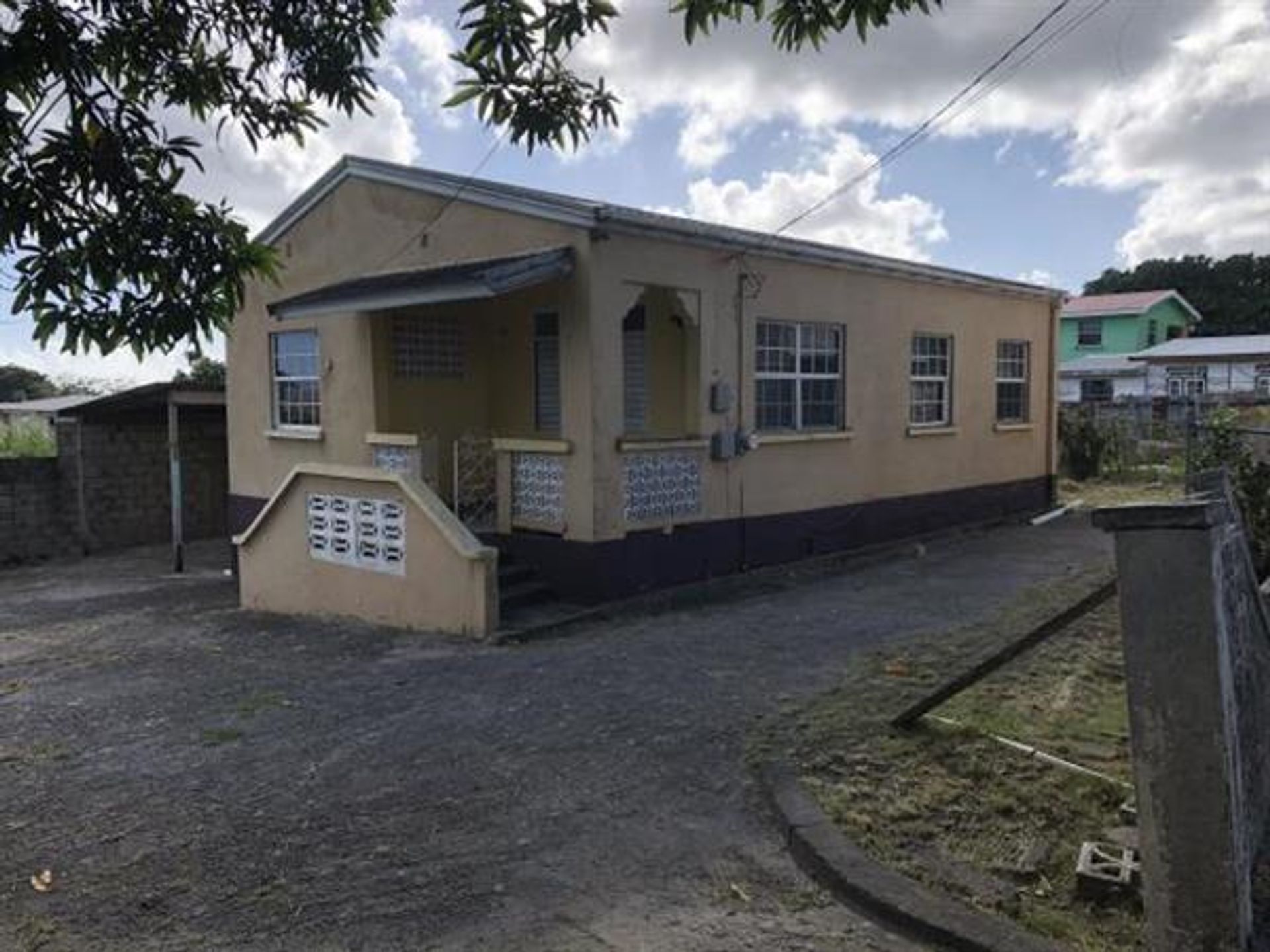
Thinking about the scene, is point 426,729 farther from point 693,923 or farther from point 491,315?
point 491,315

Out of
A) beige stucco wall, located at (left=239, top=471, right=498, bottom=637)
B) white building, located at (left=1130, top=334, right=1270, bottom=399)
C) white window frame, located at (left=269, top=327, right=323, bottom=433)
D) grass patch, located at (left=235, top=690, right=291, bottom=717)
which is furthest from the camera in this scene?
white building, located at (left=1130, top=334, right=1270, bottom=399)

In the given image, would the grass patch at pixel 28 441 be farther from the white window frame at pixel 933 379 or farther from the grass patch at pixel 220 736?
the white window frame at pixel 933 379

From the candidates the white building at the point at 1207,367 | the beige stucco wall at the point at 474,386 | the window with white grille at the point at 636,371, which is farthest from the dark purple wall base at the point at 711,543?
the white building at the point at 1207,367

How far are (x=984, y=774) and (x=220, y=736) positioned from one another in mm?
4698

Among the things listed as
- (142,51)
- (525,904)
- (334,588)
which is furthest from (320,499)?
(525,904)

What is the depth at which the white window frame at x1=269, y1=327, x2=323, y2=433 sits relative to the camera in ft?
44.4

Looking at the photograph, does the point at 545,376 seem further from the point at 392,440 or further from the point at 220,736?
the point at 220,736

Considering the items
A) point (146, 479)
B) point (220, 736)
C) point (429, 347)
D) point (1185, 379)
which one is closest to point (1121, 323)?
point (1185, 379)

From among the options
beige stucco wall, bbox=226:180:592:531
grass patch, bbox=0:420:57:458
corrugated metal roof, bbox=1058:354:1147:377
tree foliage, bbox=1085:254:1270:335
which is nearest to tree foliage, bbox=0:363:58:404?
grass patch, bbox=0:420:57:458

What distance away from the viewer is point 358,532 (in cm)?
1043

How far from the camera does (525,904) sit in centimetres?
418

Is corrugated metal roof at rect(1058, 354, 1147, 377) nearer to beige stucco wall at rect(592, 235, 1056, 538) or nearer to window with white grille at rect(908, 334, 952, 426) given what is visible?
beige stucco wall at rect(592, 235, 1056, 538)

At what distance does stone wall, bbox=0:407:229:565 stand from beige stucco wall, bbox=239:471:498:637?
320 inches

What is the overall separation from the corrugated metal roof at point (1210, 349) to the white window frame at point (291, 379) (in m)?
43.9
